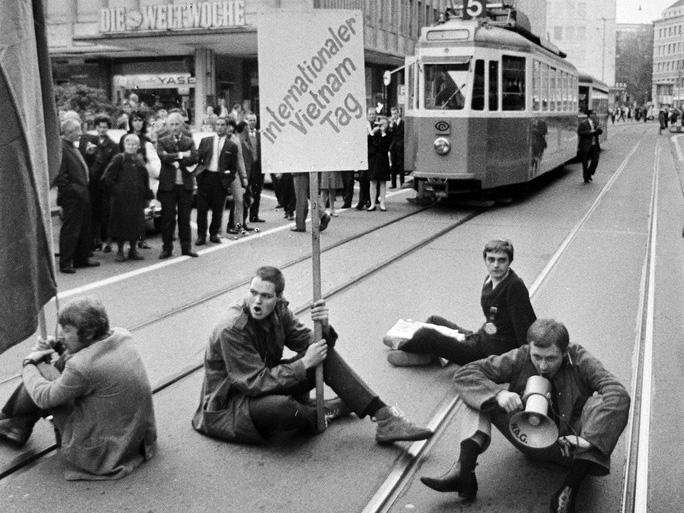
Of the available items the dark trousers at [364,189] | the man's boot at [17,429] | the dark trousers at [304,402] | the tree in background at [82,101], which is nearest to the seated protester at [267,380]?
the dark trousers at [304,402]

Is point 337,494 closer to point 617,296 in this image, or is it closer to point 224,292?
point 224,292

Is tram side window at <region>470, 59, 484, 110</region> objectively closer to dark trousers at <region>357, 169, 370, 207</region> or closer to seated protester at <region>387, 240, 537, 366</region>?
dark trousers at <region>357, 169, 370, 207</region>

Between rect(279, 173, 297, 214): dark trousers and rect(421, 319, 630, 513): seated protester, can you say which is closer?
rect(421, 319, 630, 513): seated protester

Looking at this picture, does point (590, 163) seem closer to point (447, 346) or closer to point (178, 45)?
point (447, 346)

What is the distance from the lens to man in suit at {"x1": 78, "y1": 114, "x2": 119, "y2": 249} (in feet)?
41.6

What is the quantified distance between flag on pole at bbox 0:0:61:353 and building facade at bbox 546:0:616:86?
356ft

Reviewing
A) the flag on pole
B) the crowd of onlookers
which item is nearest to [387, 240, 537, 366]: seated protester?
the flag on pole

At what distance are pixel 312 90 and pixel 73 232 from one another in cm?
645

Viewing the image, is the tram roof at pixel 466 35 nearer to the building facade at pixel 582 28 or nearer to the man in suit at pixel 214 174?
Result: the man in suit at pixel 214 174

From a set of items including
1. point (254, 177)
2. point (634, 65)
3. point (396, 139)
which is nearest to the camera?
point (254, 177)

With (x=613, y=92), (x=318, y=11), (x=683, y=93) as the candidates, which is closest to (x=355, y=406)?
(x=318, y=11)

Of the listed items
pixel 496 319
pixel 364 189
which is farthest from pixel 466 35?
pixel 496 319

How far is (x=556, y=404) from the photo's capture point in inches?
195

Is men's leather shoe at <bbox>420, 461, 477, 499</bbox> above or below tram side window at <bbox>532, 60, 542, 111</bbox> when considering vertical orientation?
below
